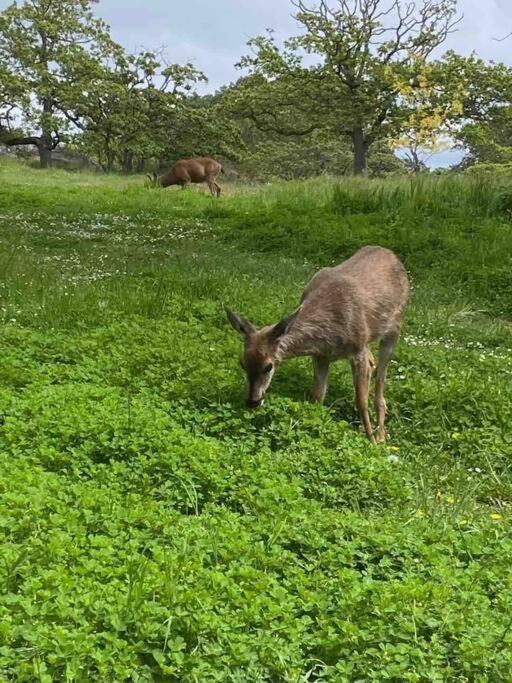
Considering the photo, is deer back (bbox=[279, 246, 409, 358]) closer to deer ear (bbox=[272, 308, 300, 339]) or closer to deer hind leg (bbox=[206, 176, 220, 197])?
deer ear (bbox=[272, 308, 300, 339])

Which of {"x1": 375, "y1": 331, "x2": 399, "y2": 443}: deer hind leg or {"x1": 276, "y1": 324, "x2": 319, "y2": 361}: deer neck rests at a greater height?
{"x1": 276, "y1": 324, "x2": 319, "y2": 361}: deer neck

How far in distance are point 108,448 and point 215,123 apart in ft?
131

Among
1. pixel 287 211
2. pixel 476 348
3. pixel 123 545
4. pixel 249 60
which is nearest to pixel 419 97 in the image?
pixel 249 60

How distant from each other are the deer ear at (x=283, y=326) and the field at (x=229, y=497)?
527 mm

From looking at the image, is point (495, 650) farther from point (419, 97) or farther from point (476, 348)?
point (419, 97)

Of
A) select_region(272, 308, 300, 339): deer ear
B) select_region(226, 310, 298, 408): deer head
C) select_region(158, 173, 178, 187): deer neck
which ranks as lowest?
select_region(226, 310, 298, 408): deer head

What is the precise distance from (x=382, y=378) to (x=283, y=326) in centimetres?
153

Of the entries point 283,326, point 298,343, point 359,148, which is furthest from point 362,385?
point 359,148

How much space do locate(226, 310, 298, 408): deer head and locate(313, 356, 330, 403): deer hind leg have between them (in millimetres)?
689

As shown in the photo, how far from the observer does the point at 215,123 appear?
41.9m

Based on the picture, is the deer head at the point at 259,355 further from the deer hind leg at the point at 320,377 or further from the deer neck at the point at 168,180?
the deer neck at the point at 168,180

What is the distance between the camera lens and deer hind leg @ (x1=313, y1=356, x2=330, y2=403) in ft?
20.4

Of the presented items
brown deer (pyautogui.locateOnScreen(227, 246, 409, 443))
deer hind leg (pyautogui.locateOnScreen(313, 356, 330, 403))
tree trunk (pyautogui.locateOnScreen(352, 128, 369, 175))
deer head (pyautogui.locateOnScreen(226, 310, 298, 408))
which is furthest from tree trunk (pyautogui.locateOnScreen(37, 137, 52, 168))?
deer head (pyautogui.locateOnScreen(226, 310, 298, 408))

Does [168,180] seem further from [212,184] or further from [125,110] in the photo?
[125,110]
